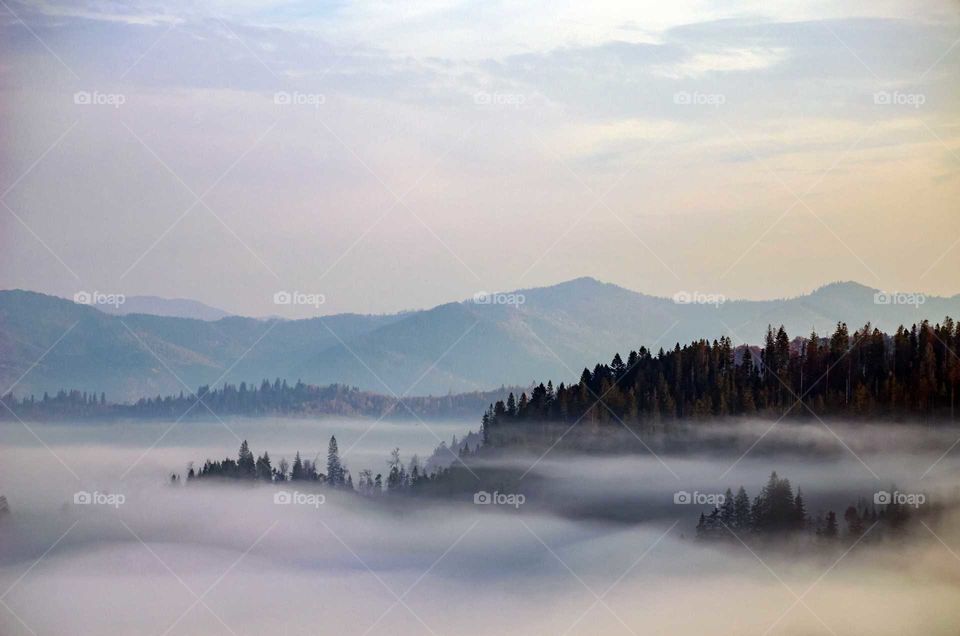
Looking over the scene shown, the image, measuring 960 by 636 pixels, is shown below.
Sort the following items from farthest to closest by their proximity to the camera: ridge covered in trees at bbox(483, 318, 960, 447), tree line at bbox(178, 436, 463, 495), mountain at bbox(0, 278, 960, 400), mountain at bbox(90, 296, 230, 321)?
tree line at bbox(178, 436, 463, 495) < ridge covered in trees at bbox(483, 318, 960, 447) < mountain at bbox(0, 278, 960, 400) < mountain at bbox(90, 296, 230, 321)

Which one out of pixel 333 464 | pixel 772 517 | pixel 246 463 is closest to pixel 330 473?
pixel 333 464

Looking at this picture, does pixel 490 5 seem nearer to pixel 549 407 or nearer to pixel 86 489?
pixel 549 407

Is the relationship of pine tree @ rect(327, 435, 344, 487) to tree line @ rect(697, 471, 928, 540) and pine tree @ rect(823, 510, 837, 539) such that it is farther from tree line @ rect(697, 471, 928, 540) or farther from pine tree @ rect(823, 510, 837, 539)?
pine tree @ rect(823, 510, 837, 539)

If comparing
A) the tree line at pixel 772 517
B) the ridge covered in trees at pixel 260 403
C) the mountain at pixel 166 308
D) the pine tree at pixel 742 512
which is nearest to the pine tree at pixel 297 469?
the ridge covered in trees at pixel 260 403

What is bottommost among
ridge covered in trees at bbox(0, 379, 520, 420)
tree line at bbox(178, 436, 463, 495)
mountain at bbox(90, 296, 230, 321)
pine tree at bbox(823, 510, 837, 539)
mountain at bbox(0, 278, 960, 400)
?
pine tree at bbox(823, 510, 837, 539)

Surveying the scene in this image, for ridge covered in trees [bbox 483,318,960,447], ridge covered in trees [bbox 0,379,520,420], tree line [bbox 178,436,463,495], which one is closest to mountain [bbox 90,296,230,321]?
ridge covered in trees [bbox 0,379,520,420]

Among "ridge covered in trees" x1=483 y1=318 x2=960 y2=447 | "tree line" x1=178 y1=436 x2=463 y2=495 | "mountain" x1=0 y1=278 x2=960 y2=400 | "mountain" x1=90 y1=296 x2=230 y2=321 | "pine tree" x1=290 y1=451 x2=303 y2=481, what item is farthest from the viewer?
"pine tree" x1=290 y1=451 x2=303 y2=481

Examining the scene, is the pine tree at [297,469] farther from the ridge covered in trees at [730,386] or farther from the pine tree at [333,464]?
the ridge covered in trees at [730,386]
